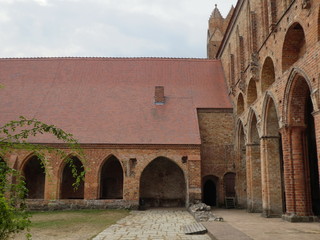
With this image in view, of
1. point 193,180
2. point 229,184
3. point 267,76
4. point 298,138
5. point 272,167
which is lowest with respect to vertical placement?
point 229,184

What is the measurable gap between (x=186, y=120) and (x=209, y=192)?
5.00 m

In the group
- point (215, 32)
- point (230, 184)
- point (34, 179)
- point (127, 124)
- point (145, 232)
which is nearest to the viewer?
point (145, 232)

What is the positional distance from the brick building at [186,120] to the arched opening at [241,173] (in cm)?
6

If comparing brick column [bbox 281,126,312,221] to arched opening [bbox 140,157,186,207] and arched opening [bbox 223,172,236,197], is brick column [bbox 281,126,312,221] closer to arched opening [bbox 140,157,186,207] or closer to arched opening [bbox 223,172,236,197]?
arched opening [bbox 223,172,236,197]

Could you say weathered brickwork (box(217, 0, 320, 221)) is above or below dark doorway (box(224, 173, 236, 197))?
above

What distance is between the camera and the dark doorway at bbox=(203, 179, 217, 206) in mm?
22156

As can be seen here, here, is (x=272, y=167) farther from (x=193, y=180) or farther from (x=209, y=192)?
(x=209, y=192)

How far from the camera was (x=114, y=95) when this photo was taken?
2294 cm

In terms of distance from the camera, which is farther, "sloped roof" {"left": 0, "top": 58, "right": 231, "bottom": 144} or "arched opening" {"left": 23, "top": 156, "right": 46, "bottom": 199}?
"arched opening" {"left": 23, "top": 156, "right": 46, "bottom": 199}

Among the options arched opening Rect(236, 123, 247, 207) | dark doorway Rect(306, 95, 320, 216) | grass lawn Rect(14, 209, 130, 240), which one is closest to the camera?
grass lawn Rect(14, 209, 130, 240)

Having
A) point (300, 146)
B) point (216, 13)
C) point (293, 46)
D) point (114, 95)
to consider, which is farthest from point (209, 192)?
point (216, 13)

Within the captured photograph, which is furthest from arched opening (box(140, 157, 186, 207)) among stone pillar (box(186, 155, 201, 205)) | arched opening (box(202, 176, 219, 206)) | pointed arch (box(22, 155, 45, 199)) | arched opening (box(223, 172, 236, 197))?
pointed arch (box(22, 155, 45, 199))

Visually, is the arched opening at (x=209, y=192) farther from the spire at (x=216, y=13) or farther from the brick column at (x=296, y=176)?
the spire at (x=216, y=13)

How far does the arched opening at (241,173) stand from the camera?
2019 centimetres
